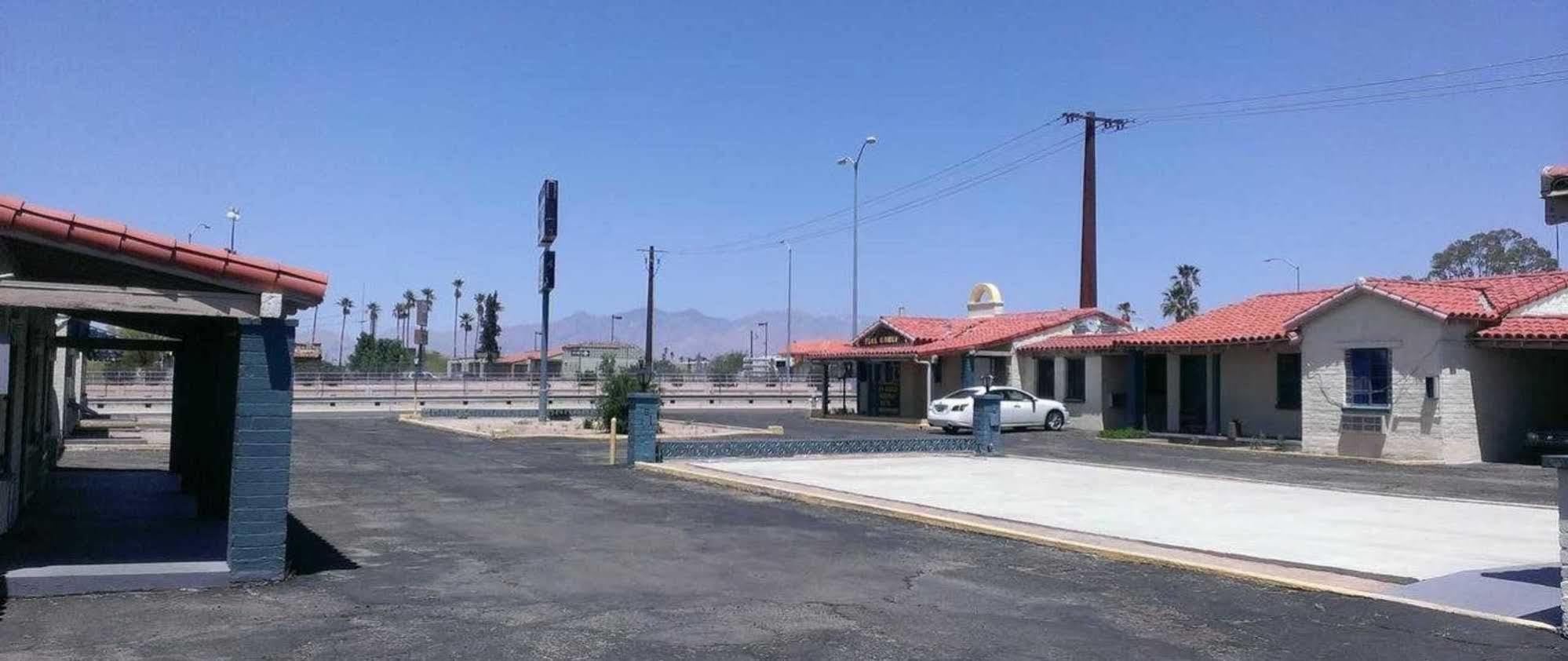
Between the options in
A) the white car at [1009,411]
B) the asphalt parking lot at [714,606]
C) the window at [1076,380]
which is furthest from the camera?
the window at [1076,380]

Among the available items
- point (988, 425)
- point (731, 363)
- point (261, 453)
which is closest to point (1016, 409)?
point (988, 425)

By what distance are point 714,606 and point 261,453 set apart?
3902mm

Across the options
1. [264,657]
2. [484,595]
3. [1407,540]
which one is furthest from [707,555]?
[1407,540]

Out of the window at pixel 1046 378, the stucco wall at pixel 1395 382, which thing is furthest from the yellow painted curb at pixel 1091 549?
the window at pixel 1046 378

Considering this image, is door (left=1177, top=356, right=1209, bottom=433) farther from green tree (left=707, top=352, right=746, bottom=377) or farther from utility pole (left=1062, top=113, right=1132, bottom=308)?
green tree (left=707, top=352, right=746, bottom=377)

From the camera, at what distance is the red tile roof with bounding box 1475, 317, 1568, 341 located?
78.8 feet

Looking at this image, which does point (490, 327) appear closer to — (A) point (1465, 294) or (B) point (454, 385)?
(B) point (454, 385)

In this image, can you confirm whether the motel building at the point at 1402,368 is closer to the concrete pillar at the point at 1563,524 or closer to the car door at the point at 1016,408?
the car door at the point at 1016,408

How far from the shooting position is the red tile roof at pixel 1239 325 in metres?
30.8

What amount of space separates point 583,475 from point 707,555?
943 centimetres

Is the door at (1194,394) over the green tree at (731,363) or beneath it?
beneath

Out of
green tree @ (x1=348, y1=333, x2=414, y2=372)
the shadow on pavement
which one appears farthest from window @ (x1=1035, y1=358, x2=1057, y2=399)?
green tree @ (x1=348, y1=333, x2=414, y2=372)

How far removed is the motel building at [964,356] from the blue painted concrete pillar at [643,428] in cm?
1752

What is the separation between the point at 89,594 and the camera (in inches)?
367
